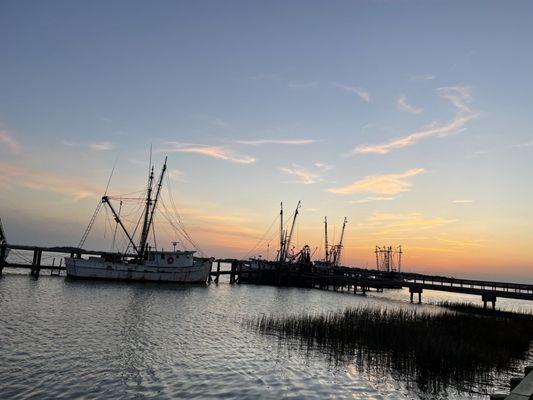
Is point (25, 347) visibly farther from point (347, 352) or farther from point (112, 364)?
point (347, 352)

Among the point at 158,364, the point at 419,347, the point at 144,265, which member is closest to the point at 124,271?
the point at 144,265

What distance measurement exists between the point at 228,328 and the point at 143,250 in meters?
43.1

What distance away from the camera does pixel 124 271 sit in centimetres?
6366

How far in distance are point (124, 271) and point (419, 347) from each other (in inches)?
2072

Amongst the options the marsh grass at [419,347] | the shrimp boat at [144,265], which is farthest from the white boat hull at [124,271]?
the marsh grass at [419,347]

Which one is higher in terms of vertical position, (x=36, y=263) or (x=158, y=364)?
(x=36, y=263)

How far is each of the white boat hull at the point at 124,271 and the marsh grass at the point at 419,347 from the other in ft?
129

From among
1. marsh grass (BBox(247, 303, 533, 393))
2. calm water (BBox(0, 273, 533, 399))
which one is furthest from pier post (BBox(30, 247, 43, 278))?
marsh grass (BBox(247, 303, 533, 393))

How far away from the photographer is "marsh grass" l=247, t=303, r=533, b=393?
56.8 feet

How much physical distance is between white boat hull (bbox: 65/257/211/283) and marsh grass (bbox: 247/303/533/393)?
39432 millimetres

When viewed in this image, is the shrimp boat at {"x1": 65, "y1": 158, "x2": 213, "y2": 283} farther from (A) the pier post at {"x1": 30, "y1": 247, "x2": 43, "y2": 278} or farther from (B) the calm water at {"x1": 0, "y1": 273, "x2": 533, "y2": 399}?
(B) the calm water at {"x1": 0, "y1": 273, "x2": 533, "y2": 399}

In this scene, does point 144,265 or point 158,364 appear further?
point 144,265

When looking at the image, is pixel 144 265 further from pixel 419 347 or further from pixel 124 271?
pixel 419 347

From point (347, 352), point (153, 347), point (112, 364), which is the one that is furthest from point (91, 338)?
point (347, 352)
